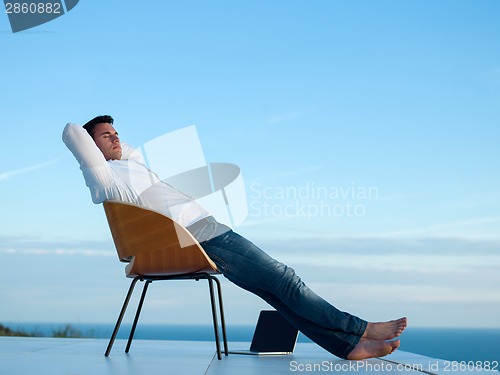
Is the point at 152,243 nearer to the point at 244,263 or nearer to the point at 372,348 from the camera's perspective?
the point at 244,263

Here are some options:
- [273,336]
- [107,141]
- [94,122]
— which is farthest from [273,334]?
[94,122]

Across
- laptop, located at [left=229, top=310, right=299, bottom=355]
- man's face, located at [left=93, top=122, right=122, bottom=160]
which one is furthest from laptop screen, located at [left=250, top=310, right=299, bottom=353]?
man's face, located at [left=93, top=122, right=122, bottom=160]

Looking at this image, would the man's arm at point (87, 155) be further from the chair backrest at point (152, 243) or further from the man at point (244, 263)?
the chair backrest at point (152, 243)

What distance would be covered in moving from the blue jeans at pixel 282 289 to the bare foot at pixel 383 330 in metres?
0.03

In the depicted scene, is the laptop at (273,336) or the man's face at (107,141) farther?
the laptop at (273,336)

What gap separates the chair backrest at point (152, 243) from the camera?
2.84 m

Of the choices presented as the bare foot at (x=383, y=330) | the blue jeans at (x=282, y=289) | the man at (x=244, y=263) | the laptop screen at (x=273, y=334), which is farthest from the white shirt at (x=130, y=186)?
the bare foot at (x=383, y=330)

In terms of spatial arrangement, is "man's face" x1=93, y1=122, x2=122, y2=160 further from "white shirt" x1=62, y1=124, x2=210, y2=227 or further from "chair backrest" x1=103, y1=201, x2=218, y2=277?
"chair backrest" x1=103, y1=201, x2=218, y2=277

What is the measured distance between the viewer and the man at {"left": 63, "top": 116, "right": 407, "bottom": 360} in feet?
8.96

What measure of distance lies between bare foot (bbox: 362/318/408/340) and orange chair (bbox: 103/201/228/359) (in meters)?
0.64

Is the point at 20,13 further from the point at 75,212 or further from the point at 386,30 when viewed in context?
the point at 386,30

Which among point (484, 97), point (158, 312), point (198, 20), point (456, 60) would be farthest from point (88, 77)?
point (484, 97)

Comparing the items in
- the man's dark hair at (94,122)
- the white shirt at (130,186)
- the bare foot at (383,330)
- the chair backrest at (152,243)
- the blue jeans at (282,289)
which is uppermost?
the man's dark hair at (94,122)

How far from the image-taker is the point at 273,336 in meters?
3.39
